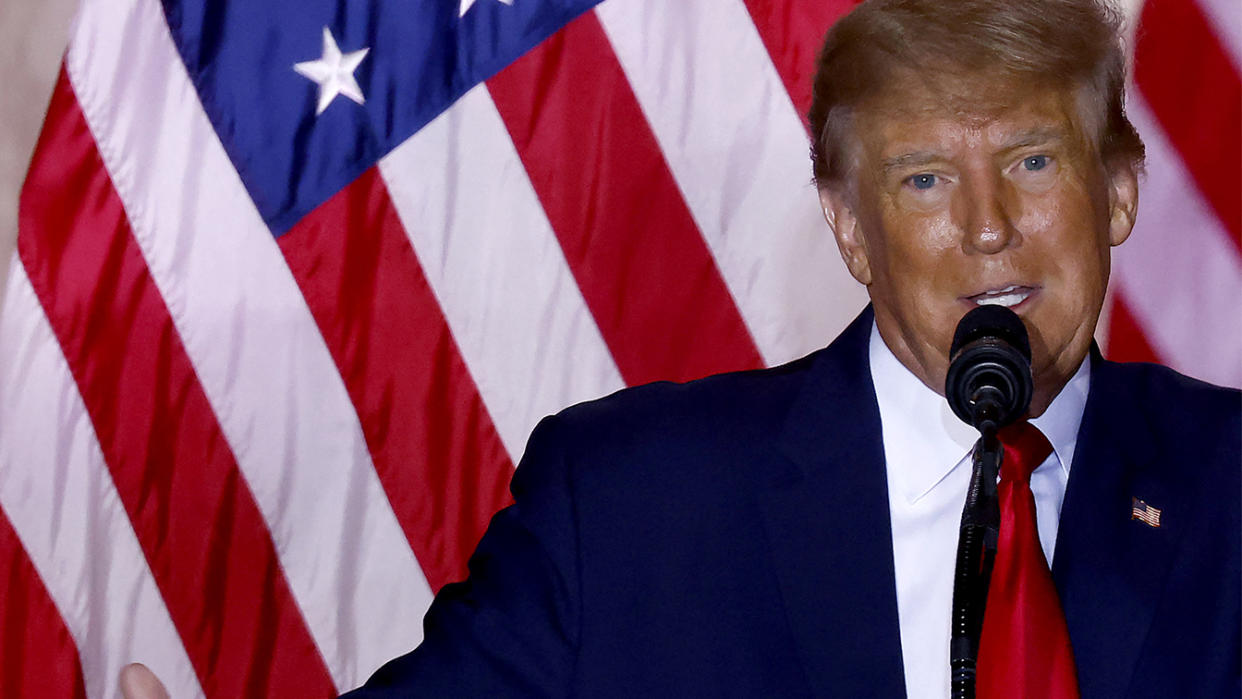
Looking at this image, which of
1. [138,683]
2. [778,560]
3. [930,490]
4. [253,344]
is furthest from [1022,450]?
[253,344]

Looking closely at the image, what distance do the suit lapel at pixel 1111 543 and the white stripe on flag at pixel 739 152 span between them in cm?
88

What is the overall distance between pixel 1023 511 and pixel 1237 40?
4.29 ft

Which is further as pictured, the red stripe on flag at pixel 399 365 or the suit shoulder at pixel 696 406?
the red stripe on flag at pixel 399 365

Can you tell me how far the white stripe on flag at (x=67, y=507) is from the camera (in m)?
2.41

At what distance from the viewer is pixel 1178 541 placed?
1.52 m

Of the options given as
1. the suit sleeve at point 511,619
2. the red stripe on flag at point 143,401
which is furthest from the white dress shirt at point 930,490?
the red stripe on flag at point 143,401

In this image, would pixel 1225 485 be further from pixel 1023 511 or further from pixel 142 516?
pixel 142 516

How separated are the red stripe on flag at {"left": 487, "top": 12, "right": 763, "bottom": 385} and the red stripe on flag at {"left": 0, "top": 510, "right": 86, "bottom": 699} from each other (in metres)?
0.96

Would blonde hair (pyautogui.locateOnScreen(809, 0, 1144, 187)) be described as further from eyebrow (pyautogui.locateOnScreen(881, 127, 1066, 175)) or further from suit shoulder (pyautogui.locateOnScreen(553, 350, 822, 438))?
suit shoulder (pyautogui.locateOnScreen(553, 350, 822, 438))

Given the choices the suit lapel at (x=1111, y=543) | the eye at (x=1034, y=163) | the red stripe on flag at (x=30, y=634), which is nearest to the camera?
the suit lapel at (x=1111, y=543)

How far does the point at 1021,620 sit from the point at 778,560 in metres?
0.26

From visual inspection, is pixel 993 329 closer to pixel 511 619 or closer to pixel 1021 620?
pixel 1021 620

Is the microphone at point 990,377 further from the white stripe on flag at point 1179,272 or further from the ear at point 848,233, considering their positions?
the white stripe on flag at point 1179,272

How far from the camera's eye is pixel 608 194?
2461 millimetres
